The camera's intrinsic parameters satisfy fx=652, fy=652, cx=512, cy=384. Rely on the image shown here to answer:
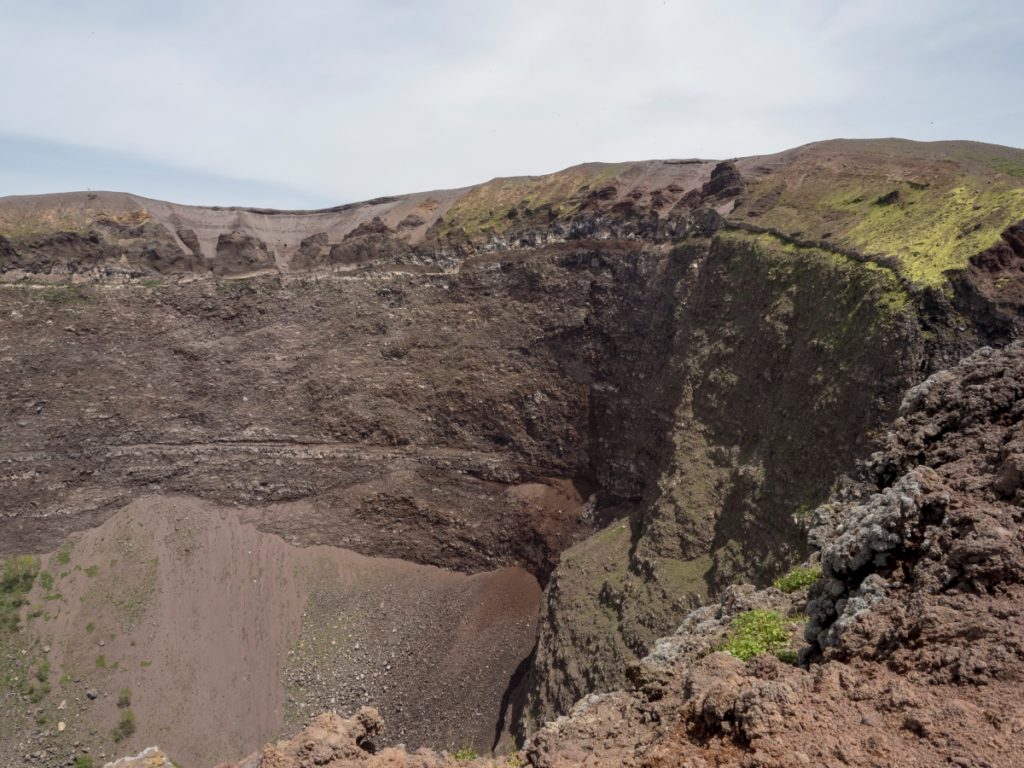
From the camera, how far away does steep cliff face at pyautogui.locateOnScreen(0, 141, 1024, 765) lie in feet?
87.6

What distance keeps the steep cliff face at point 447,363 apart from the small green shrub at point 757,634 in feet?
45.2

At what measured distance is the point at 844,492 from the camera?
13.1m

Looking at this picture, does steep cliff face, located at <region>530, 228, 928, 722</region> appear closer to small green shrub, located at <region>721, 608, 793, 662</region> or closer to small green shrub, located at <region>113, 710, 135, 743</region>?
small green shrub, located at <region>721, 608, 793, 662</region>

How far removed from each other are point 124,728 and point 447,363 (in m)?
21.8

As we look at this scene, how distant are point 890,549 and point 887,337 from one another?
1207 centimetres

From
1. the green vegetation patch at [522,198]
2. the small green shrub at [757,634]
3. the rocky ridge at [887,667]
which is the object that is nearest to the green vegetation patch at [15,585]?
the green vegetation patch at [522,198]

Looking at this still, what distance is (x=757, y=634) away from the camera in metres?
9.75

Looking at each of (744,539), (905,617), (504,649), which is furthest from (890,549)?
(504,649)

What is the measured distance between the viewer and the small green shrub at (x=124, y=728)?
86.5 ft

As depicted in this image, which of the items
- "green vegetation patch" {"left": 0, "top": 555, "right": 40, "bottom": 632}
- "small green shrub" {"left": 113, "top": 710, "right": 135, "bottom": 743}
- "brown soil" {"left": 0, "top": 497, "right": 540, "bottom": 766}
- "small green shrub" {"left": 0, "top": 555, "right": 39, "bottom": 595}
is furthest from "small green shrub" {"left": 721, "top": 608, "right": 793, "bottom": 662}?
"small green shrub" {"left": 0, "top": 555, "right": 39, "bottom": 595}

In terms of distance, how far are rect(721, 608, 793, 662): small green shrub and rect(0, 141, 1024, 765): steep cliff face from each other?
542 inches

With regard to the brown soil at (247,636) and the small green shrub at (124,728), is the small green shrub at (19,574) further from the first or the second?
the small green shrub at (124,728)

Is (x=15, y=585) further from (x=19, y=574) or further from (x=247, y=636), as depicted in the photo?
(x=247, y=636)

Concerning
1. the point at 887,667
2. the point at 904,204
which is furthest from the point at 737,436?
the point at 887,667
